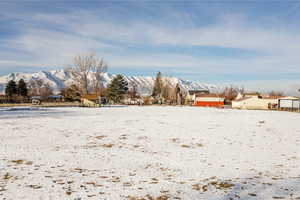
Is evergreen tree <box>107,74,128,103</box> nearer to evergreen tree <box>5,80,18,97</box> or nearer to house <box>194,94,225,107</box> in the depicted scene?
house <box>194,94,225,107</box>

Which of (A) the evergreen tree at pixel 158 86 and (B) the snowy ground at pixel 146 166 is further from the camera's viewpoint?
(A) the evergreen tree at pixel 158 86

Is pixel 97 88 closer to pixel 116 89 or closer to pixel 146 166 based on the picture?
pixel 116 89

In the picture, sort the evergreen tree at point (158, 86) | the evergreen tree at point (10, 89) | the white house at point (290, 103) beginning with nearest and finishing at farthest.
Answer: the white house at point (290, 103) < the evergreen tree at point (10, 89) < the evergreen tree at point (158, 86)

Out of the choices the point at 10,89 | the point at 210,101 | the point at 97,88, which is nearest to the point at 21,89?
the point at 10,89

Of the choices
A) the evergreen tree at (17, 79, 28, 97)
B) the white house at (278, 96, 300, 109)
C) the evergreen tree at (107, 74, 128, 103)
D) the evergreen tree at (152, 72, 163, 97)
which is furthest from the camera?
the evergreen tree at (152, 72, 163, 97)

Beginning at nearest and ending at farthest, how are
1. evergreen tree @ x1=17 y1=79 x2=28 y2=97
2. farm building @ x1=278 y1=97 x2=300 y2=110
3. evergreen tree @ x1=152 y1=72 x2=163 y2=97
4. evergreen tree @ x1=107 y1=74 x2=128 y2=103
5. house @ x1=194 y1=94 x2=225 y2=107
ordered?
farm building @ x1=278 y1=97 x2=300 y2=110, evergreen tree @ x1=17 y1=79 x2=28 y2=97, evergreen tree @ x1=107 y1=74 x2=128 y2=103, house @ x1=194 y1=94 x2=225 y2=107, evergreen tree @ x1=152 y1=72 x2=163 y2=97

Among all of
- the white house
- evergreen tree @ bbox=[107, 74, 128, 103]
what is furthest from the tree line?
the white house

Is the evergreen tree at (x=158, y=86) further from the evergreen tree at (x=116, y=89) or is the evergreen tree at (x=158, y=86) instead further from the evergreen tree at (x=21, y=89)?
the evergreen tree at (x=21, y=89)

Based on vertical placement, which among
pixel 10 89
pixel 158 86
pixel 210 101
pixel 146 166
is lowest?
pixel 146 166

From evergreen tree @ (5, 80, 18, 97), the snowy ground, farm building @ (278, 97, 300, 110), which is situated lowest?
the snowy ground

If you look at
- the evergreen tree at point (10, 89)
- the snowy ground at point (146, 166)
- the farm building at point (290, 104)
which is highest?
the evergreen tree at point (10, 89)

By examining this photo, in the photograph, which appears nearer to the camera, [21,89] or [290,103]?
[290,103]

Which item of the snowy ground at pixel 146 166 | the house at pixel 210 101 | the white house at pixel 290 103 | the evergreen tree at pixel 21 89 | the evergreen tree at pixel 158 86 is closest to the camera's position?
the snowy ground at pixel 146 166

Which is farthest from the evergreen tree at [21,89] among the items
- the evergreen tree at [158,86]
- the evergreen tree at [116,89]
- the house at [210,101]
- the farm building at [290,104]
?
the farm building at [290,104]
